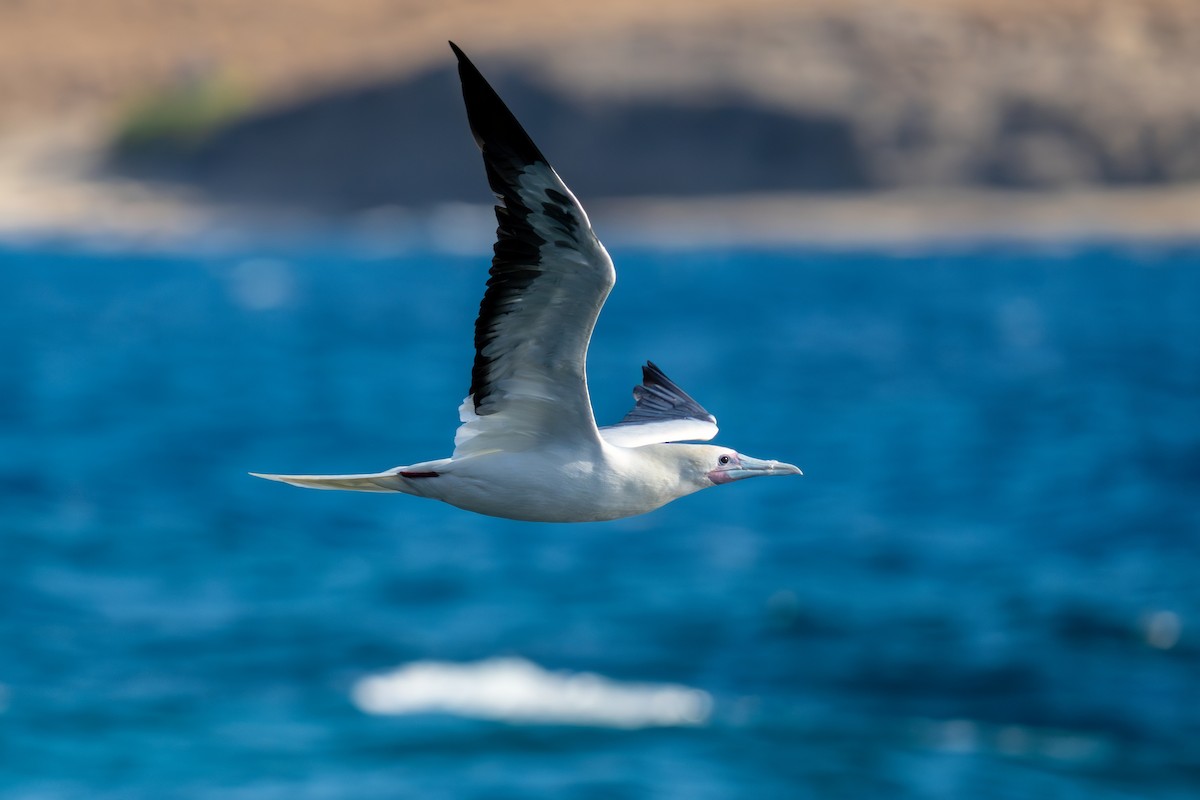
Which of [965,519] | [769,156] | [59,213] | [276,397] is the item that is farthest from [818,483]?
[59,213]

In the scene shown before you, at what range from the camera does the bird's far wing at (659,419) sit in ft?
35.1

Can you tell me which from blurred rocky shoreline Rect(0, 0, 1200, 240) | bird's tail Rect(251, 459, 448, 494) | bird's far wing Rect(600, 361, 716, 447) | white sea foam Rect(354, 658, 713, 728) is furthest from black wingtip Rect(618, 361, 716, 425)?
blurred rocky shoreline Rect(0, 0, 1200, 240)

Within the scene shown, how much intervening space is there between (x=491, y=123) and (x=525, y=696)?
1605 cm

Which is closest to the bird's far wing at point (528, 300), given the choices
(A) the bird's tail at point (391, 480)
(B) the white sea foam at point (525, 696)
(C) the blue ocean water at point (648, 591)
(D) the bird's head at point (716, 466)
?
(A) the bird's tail at point (391, 480)

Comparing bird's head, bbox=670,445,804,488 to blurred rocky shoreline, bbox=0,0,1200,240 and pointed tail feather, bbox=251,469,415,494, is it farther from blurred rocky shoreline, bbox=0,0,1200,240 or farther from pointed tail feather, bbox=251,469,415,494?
blurred rocky shoreline, bbox=0,0,1200,240

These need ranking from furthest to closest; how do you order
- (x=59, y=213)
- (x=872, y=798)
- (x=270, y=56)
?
(x=270, y=56) < (x=59, y=213) < (x=872, y=798)

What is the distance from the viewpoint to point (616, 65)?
109 metres

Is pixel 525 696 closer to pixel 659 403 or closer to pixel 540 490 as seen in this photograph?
pixel 659 403

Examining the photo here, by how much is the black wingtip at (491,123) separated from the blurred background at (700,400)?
13.2 metres

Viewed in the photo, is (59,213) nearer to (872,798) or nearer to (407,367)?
(407,367)

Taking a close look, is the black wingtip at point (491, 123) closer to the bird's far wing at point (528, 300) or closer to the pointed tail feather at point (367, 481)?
the bird's far wing at point (528, 300)

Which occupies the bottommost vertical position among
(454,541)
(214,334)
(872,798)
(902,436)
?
(872,798)

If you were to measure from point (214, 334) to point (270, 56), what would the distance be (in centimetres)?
7740

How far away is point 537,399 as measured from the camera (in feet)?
31.4
